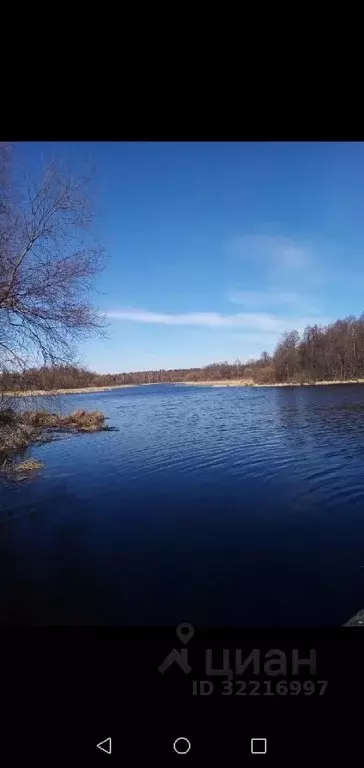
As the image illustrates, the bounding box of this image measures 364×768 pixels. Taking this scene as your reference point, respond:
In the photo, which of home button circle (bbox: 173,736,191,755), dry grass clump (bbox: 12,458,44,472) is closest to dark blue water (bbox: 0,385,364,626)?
dry grass clump (bbox: 12,458,44,472)

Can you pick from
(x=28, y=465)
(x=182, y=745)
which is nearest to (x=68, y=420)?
(x=28, y=465)

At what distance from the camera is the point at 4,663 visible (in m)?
1.06

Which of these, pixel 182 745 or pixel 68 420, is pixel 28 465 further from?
pixel 182 745

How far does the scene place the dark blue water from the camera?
2199 millimetres

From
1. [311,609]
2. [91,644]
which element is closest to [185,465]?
[311,609]

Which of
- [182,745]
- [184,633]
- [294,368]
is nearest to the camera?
[182,745]

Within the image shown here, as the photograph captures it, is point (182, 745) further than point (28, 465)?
No

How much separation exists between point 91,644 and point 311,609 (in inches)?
75.3

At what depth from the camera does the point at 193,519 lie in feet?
10.4

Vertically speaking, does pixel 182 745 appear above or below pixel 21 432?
below

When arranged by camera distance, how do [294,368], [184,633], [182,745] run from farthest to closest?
[294,368] < [184,633] < [182,745]

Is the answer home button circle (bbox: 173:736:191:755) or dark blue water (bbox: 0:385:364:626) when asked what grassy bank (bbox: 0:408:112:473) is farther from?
home button circle (bbox: 173:736:191:755)
